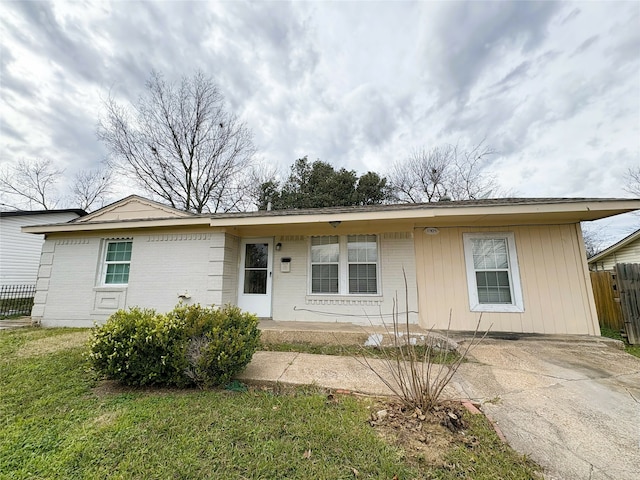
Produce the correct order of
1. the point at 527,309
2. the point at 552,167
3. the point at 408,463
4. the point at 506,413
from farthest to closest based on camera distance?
the point at 552,167, the point at 527,309, the point at 506,413, the point at 408,463

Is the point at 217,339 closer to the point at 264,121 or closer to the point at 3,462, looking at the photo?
the point at 3,462

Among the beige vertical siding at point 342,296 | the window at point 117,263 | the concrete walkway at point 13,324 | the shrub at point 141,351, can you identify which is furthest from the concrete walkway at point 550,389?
the concrete walkway at point 13,324

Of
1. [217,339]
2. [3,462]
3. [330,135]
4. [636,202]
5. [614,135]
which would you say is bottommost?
[3,462]

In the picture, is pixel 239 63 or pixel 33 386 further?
pixel 239 63

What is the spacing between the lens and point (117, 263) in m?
7.27

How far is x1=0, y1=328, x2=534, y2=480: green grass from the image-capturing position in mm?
1948

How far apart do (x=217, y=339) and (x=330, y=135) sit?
13.5 m

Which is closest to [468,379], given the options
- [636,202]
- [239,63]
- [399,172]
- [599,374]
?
[599,374]

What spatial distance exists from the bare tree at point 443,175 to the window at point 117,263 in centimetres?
1623

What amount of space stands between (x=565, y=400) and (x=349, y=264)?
4.36m

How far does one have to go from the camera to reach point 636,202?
480 cm

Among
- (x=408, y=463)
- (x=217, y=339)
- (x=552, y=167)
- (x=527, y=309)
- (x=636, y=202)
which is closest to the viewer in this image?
(x=408, y=463)

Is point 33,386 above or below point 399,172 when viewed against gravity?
below

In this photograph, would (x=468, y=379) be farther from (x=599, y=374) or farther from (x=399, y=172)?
(x=399, y=172)
